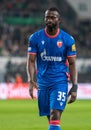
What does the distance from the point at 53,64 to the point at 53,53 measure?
179 mm

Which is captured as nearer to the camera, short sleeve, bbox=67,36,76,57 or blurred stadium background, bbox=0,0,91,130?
short sleeve, bbox=67,36,76,57

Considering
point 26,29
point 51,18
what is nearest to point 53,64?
point 51,18

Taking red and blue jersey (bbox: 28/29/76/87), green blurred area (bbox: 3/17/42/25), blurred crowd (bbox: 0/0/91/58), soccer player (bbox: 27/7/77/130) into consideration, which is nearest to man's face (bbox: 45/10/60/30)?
soccer player (bbox: 27/7/77/130)

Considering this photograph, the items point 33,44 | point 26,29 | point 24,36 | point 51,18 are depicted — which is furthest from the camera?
point 26,29

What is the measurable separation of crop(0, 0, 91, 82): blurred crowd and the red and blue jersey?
2500 cm

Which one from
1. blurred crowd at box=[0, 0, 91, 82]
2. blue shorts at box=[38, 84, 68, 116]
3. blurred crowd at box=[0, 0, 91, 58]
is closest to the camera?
blue shorts at box=[38, 84, 68, 116]

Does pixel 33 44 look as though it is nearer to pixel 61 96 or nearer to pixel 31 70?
pixel 31 70

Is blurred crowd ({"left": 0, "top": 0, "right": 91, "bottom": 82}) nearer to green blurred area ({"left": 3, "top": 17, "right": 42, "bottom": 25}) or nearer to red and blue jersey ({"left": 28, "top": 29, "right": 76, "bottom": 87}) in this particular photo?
green blurred area ({"left": 3, "top": 17, "right": 42, "bottom": 25})

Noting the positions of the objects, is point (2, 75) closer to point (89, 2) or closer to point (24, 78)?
point (24, 78)

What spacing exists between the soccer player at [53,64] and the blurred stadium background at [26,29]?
2304cm

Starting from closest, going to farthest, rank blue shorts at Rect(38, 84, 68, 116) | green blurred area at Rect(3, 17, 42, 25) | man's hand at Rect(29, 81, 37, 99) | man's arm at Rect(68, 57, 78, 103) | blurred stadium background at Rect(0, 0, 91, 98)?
1. blue shorts at Rect(38, 84, 68, 116)
2. man's arm at Rect(68, 57, 78, 103)
3. man's hand at Rect(29, 81, 37, 99)
4. blurred stadium background at Rect(0, 0, 91, 98)
5. green blurred area at Rect(3, 17, 42, 25)

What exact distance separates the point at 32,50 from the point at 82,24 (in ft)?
111

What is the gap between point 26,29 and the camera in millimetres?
40656

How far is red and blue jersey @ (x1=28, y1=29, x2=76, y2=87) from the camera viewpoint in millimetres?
10672
